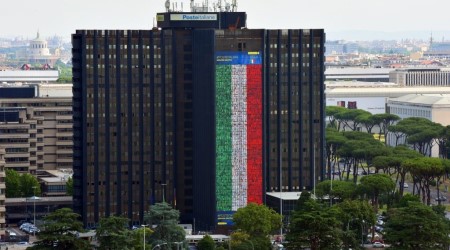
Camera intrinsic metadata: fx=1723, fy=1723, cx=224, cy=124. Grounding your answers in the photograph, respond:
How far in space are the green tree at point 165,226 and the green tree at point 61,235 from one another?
376 inches

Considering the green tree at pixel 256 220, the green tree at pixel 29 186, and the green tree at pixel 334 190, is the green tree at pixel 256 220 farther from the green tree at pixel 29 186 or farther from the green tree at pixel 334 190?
the green tree at pixel 29 186

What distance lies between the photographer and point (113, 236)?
110 m

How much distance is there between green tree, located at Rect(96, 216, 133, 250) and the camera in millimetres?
109750

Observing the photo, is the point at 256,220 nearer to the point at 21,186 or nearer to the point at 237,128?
the point at 237,128

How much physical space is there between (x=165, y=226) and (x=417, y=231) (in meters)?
17.9

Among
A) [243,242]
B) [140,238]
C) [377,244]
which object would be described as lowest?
[377,244]

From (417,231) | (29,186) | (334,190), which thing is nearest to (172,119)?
(334,190)

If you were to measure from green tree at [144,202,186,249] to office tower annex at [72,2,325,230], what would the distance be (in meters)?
18.0

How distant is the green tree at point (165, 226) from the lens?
120 meters

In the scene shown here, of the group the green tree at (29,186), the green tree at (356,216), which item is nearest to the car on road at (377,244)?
the green tree at (356,216)

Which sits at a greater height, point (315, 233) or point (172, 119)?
point (172, 119)

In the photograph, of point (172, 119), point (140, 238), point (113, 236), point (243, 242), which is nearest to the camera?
point (113, 236)

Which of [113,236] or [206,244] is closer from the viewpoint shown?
[113,236]

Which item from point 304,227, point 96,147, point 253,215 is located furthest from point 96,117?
point 304,227
